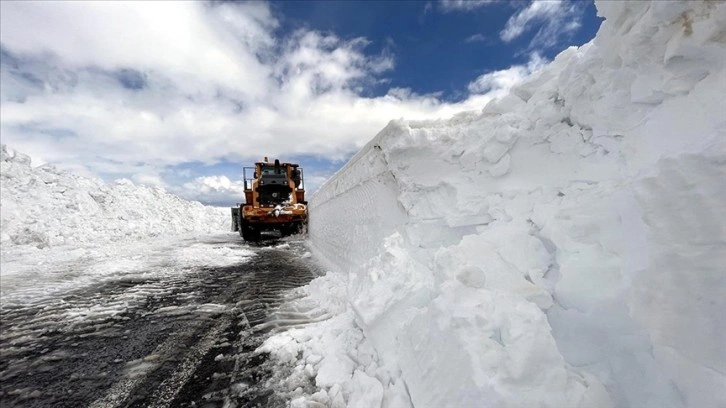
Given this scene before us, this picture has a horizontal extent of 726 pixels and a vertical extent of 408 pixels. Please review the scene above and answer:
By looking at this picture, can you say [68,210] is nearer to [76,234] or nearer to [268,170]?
[76,234]

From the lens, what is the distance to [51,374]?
275cm

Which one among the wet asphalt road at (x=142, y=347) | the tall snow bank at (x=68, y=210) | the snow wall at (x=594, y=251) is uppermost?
the tall snow bank at (x=68, y=210)

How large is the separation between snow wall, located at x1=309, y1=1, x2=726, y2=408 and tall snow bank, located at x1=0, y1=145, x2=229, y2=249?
41.2ft

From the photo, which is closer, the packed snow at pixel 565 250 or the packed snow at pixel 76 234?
the packed snow at pixel 565 250

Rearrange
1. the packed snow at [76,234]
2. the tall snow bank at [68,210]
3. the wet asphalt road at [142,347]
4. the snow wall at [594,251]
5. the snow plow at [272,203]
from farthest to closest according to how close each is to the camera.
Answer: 1. the snow plow at [272,203]
2. the tall snow bank at [68,210]
3. the packed snow at [76,234]
4. the wet asphalt road at [142,347]
5. the snow wall at [594,251]

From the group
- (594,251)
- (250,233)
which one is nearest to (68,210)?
(250,233)

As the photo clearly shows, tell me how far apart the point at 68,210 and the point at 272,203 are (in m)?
8.03

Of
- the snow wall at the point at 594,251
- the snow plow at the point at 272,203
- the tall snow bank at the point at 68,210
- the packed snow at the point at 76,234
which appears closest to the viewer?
the snow wall at the point at 594,251

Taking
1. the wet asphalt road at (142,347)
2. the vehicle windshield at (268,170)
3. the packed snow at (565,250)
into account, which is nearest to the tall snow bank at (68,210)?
the vehicle windshield at (268,170)

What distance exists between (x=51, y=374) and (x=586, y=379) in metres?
3.88

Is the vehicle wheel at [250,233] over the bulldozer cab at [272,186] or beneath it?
beneath

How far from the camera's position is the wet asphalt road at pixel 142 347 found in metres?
2.42

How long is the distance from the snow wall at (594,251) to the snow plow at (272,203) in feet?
35.2

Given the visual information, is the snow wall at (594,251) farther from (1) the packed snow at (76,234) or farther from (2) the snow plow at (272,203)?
(2) the snow plow at (272,203)
